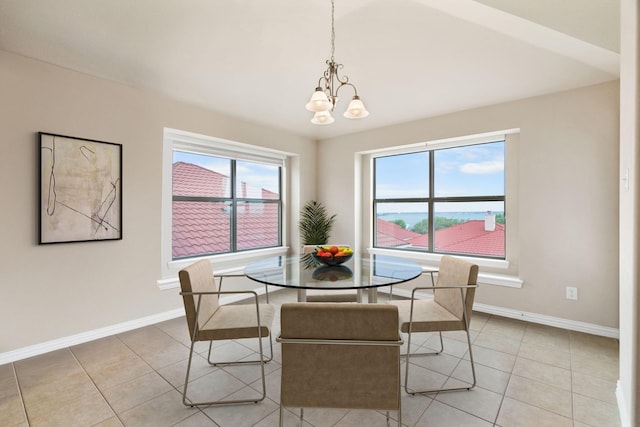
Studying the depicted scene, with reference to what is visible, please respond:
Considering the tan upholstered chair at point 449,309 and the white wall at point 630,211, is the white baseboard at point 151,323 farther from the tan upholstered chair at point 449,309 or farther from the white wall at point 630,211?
the tan upholstered chair at point 449,309

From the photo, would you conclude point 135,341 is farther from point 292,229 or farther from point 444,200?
point 444,200

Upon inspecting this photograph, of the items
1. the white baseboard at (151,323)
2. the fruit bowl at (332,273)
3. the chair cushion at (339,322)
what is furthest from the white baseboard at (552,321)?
the chair cushion at (339,322)

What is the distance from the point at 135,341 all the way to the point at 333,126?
3.53m

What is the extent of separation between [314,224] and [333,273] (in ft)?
8.43

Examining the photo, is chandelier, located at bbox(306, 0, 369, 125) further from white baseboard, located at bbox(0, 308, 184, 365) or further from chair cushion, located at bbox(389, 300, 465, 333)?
white baseboard, located at bbox(0, 308, 184, 365)

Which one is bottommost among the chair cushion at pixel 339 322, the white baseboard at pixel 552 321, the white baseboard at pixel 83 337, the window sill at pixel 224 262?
the white baseboard at pixel 83 337

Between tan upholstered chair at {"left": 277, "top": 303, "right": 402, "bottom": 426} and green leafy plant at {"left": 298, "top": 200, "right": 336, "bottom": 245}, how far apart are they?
3339mm

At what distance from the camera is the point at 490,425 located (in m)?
1.68

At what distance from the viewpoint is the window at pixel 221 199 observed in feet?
11.9

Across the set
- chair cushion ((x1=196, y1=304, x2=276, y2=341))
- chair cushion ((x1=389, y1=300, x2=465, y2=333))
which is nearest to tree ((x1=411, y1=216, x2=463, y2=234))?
chair cushion ((x1=389, y1=300, x2=465, y2=333))

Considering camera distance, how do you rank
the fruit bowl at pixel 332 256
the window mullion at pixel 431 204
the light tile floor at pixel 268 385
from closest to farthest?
the light tile floor at pixel 268 385 < the fruit bowl at pixel 332 256 < the window mullion at pixel 431 204

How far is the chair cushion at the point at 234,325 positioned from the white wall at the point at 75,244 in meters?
1.44

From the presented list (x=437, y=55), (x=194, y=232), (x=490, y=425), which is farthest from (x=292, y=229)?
(x=490, y=425)

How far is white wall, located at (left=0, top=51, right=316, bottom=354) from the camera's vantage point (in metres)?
2.37
